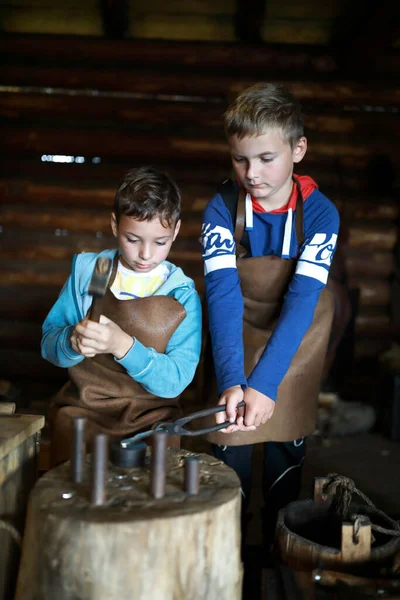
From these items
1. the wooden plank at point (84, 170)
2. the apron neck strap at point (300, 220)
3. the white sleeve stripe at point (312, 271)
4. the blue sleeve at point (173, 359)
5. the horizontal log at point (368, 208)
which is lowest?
the blue sleeve at point (173, 359)

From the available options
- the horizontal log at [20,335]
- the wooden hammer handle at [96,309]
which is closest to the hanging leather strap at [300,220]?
the wooden hammer handle at [96,309]

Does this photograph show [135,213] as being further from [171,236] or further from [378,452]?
[378,452]

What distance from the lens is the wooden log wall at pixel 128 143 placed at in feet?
19.6

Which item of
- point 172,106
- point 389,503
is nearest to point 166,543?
point 389,503

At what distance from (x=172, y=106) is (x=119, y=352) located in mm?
4391

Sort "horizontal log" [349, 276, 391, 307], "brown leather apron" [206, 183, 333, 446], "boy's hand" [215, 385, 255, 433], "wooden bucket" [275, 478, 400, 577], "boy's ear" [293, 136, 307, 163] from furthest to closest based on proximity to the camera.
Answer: "horizontal log" [349, 276, 391, 307] → "brown leather apron" [206, 183, 333, 446] → "boy's ear" [293, 136, 307, 163] → "boy's hand" [215, 385, 255, 433] → "wooden bucket" [275, 478, 400, 577]

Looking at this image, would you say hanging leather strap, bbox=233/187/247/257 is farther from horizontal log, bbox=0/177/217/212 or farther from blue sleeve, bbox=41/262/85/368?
horizontal log, bbox=0/177/217/212

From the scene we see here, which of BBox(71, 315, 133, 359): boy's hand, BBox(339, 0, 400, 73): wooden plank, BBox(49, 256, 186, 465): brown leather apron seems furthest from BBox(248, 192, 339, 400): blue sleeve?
BBox(339, 0, 400, 73): wooden plank

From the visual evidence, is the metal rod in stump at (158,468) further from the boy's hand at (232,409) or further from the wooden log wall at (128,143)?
the wooden log wall at (128,143)

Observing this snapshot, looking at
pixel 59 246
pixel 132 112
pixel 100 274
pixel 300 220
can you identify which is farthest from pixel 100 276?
pixel 132 112

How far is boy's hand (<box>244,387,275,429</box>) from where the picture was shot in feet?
7.41

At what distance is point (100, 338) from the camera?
6.65 feet

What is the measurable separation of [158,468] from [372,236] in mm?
4854

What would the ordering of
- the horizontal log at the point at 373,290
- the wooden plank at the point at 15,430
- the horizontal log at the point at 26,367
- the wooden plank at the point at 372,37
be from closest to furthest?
the wooden plank at the point at 15,430
the wooden plank at the point at 372,37
the horizontal log at the point at 26,367
the horizontal log at the point at 373,290
